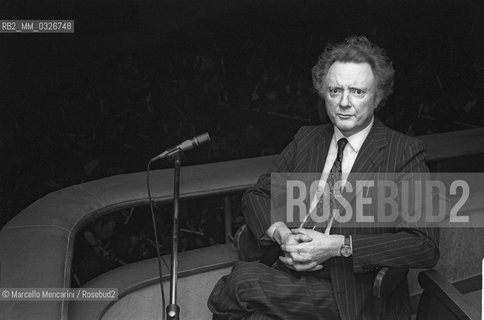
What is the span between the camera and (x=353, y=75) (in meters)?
2.37

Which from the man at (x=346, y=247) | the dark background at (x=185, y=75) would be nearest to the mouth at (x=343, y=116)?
the man at (x=346, y=247)

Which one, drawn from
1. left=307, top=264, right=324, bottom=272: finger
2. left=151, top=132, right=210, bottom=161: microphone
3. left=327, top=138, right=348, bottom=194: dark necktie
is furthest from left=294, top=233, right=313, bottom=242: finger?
left=151, top=132, right=210, bottom=161: microphone

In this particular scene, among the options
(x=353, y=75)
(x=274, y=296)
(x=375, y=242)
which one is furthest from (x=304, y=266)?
(x=353, y=75)

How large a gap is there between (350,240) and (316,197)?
266 millimetres

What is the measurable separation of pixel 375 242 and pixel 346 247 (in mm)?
104

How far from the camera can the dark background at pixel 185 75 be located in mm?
3604

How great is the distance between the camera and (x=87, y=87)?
12.2 ft

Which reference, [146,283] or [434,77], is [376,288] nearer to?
[146,283]

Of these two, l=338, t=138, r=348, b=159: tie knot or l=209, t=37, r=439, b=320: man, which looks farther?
l=338, t=138, r=348, b=159: tie knot

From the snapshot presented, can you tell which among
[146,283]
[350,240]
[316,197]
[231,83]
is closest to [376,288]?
[350,240]

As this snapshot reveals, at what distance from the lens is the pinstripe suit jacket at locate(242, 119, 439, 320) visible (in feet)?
7.38

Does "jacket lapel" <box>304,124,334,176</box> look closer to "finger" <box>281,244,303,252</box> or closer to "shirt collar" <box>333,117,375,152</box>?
"shirt collar" <box>333,117,375,152</box>

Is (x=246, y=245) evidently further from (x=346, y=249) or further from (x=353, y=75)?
(x=353, y=75)

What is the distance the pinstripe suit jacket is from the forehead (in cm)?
22
